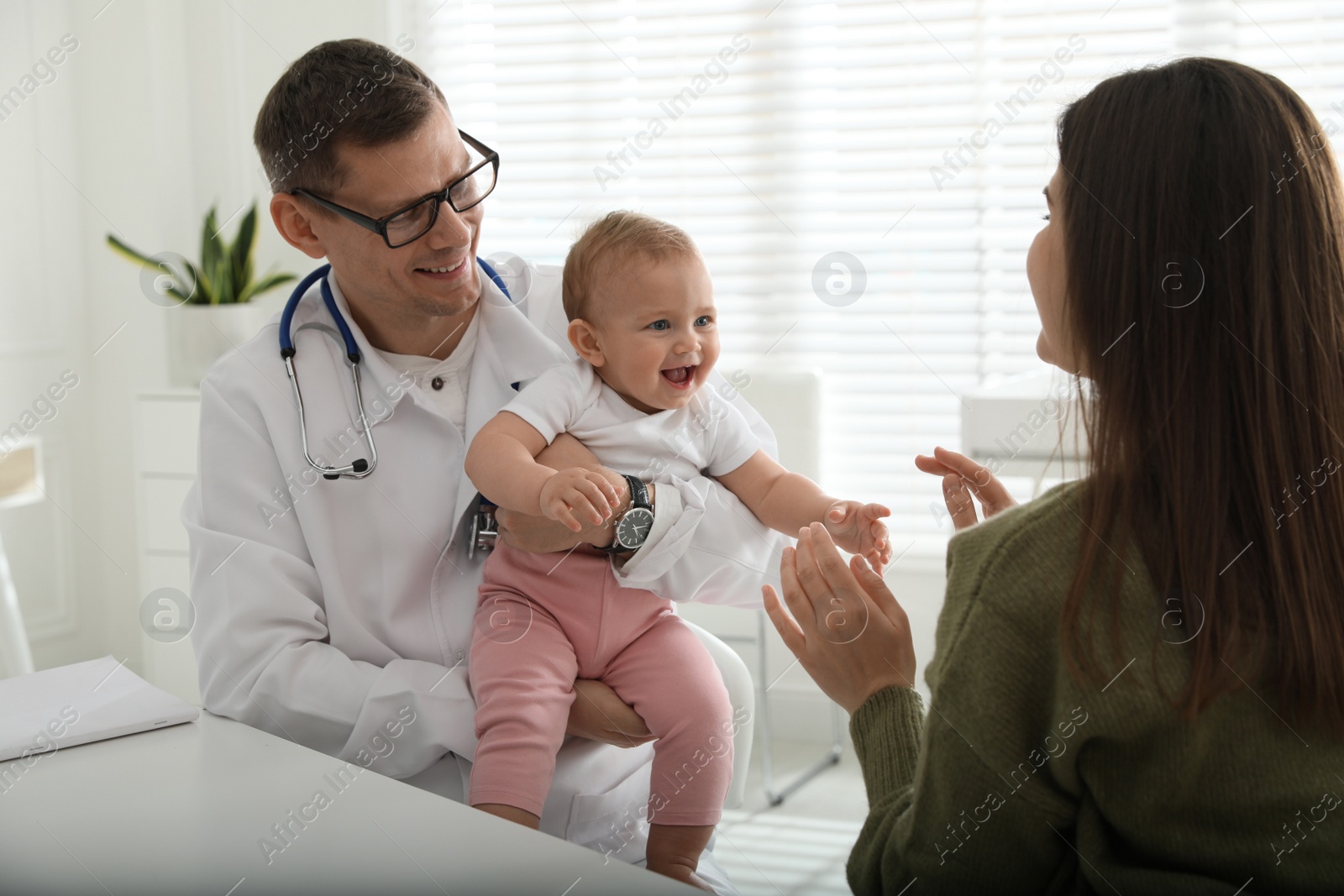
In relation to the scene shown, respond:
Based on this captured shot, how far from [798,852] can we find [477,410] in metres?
1.52

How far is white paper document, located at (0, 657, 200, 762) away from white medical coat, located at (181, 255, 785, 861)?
0.78 feet

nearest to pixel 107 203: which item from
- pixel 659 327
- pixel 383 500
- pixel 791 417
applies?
pixel 791 417

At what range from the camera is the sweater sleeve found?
79 cm

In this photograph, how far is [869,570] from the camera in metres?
1.03

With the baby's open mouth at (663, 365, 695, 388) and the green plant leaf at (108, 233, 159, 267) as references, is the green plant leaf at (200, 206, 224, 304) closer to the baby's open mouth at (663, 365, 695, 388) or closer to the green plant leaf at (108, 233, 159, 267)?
the green plant leaf at (108, 233, 159, 267)

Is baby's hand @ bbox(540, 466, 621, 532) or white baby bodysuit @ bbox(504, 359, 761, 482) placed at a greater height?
white baby bodysuit @ bbox(504, 359, 761, 482)

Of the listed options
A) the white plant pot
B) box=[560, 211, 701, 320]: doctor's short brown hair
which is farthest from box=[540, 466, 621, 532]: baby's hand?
the white plant pot

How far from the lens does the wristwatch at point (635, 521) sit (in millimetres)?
1373

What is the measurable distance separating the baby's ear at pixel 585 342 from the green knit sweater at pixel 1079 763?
0.74 m

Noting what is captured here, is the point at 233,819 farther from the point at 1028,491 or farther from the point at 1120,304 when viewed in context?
the point at 1028,491

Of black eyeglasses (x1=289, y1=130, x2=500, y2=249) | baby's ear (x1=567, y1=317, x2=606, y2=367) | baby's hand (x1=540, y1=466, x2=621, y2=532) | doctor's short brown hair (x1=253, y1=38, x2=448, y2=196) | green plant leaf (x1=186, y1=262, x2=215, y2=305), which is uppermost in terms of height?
doctor's short brown hair (x1=253, y1=38, x2=448, y2=196)

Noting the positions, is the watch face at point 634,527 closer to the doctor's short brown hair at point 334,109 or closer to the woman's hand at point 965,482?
the woman's hand at point 965,482

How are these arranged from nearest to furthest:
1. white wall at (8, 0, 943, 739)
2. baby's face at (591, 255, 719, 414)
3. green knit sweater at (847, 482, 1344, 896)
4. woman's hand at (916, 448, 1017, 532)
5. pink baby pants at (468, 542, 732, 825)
Answer: green knit sweater at (847, 482, 1344, 896) → woman's hand at (916, 448, 1017, 532) → pink baby pants at (468, 542, 732, 825) → baby's face at (591, 255, 719, 414) → white wall at (8, 0, 943, 739)

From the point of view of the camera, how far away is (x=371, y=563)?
1.56 m
